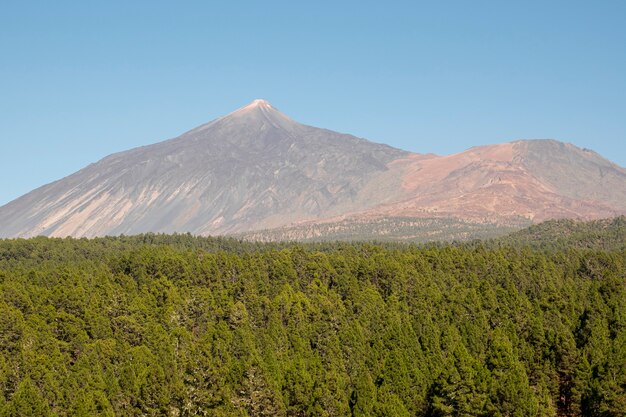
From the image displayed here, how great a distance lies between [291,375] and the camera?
8194 cm

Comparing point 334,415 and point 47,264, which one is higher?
point 47,264

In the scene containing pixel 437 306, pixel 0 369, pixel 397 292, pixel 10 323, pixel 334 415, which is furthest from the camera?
pixel 397 292

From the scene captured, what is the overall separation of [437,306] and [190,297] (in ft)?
113

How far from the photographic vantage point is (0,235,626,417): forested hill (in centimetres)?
7956

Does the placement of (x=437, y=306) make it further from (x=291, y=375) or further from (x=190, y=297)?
(x=291, y=375)

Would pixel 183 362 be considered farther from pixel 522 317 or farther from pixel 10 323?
pixel 522 317

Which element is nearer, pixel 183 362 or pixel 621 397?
pixel 621 397

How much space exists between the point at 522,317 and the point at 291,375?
146 feet

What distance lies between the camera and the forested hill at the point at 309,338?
261 feet

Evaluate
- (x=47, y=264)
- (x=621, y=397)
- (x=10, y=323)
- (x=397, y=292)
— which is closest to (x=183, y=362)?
(x=10, y=323)

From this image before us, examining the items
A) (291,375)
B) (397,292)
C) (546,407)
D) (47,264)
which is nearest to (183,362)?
(291,375)

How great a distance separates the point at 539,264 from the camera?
520ft

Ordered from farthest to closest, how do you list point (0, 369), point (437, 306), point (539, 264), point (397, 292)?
point (539, 264)
point (397, 292)
point (437, 306)
point (0, 369)

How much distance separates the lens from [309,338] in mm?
104688
